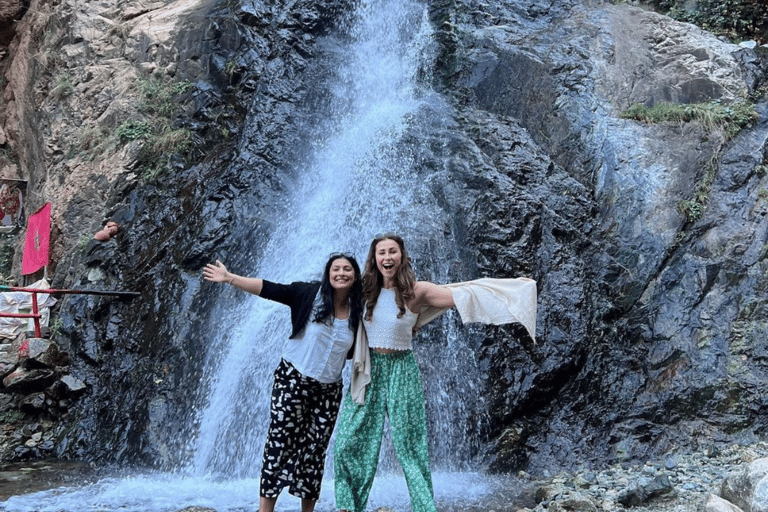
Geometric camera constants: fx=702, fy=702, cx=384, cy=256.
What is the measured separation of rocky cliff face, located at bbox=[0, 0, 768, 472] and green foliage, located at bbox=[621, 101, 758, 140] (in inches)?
A: 6.6

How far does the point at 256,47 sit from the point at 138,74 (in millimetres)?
2017

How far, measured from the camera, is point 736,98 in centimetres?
954

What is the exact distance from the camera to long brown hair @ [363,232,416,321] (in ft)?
14.1

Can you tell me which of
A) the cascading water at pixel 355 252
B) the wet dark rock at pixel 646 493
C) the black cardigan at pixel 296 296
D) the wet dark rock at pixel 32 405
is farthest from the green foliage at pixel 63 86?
the wet dark rock at pixel 646 493

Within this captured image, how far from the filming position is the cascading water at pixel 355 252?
250 inches

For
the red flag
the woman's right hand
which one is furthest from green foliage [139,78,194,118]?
the woman's right hand

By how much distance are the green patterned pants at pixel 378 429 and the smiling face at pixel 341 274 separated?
0.47 metres

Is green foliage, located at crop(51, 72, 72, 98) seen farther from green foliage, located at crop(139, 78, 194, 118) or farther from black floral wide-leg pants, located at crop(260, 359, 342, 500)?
black floral wide-leg pants, located at crop(260, 359, 342, 500)

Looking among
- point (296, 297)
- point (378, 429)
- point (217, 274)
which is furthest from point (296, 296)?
point (378, 429)

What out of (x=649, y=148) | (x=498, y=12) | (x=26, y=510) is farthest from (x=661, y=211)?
(x=26, y=510)

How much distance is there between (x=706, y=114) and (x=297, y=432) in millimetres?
7446

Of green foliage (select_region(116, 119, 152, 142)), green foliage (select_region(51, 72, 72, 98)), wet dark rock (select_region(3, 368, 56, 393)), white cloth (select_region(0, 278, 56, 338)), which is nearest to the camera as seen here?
wet dark rock (select_region(3, 368, 56, 393))

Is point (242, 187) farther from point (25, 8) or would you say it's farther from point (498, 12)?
point (25, 8)

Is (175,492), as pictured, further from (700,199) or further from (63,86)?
(63,86)
